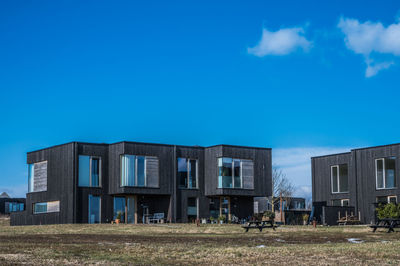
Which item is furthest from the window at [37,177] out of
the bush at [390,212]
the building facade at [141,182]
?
the bush at [390,212]

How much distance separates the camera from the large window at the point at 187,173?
38.5 meters

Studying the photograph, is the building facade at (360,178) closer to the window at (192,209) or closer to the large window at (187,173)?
the window at (192,209)

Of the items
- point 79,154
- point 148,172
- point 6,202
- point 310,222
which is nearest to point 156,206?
point 148,172

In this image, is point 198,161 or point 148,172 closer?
point 148,172

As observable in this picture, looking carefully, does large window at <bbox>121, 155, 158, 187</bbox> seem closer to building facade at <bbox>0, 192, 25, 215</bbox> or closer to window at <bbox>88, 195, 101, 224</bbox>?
window at <bbox>88, 195, 101, 224</bbox>

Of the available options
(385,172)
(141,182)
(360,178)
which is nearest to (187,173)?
(141,182)

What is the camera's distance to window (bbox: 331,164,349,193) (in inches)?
1628

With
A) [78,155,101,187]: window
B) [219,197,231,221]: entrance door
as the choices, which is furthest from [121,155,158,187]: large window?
[219,197,231,221]: entrance door

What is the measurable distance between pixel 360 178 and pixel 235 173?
8023 mm

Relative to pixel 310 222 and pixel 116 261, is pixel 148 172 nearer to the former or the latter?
Result: pixel 310 222

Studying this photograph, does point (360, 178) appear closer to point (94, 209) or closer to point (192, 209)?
point (192, 209)

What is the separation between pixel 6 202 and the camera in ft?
185

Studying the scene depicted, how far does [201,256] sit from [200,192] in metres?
26.2

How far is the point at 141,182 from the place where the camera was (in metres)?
36.4
